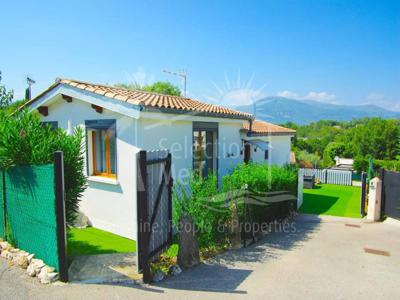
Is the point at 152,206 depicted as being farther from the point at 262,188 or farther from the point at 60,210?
the point at 262,188

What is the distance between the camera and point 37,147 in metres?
6.88

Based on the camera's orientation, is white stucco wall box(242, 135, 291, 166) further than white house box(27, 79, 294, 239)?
Yes

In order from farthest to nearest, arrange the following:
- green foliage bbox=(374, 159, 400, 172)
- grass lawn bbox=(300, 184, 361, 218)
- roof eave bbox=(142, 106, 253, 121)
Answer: green foliage bbox=(374, 159, 400, 172) < grass lawn bbox=(300, 184, 361, 218) < roof eave bbox=(142, 106, 253, 121)

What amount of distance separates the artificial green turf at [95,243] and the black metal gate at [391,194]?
12.1m

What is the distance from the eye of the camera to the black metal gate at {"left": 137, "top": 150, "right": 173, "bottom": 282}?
5.97 meters

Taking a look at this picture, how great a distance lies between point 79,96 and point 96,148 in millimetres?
2040

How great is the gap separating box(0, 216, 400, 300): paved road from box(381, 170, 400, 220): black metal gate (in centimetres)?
420

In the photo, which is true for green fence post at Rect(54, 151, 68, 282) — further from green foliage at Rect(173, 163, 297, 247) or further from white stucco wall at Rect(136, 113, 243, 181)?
white stucco wall at Rect(136, 113, 243, 181)

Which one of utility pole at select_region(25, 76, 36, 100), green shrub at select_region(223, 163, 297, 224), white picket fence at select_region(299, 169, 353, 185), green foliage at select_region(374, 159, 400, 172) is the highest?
utility pole at select_region(25, 76, 36, 100)

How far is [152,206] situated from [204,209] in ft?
5.41

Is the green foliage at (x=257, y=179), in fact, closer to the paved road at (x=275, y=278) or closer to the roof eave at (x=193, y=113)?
the paved road at (x=275, y=278)

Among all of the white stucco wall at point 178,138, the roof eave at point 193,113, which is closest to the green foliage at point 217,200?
the white stucco wall at point 178,138

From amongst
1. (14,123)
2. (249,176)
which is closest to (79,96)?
(14,123)

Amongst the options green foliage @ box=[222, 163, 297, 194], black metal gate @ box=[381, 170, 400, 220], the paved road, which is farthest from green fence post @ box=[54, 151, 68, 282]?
black metal gate @ box=[381, 170, 400, 220]
